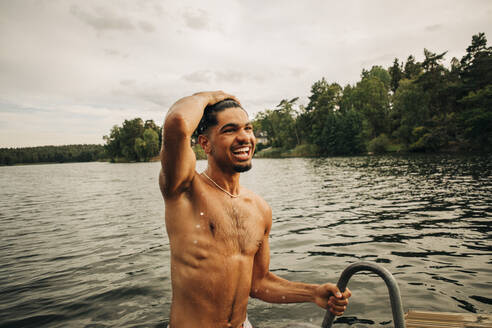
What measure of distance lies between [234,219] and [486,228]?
9.00m

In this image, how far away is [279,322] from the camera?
4.35 m

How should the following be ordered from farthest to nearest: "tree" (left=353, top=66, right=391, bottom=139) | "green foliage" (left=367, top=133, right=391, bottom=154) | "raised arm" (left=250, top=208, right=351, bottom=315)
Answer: "tree" (left=353, top=66, right=391, bottom=139) < "green foliage" (left=367, top=133, right=391, bottom=154) < "raised arm" (left=250, top=208, right=351, bottom=315)

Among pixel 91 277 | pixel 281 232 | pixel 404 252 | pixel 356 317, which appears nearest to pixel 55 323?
pixel 91 277

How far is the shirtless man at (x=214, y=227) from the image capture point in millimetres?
2092

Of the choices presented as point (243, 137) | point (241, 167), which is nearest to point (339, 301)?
point (241, 167)

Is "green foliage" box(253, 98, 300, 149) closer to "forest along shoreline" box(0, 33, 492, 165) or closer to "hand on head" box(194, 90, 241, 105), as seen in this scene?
"forest along shoreline" box(0, 33, 492, 165)

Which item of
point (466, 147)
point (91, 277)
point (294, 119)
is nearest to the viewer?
point (91, 277)

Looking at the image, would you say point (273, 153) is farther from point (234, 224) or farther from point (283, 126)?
point (234, 224)

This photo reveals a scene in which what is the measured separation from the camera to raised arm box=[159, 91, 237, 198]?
1834 millimetres

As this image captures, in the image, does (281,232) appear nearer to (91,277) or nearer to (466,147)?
(91,277)

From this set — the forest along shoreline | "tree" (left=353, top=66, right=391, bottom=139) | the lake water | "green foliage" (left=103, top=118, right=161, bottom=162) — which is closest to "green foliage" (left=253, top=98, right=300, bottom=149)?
the forest along shoreline

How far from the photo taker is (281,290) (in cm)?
255

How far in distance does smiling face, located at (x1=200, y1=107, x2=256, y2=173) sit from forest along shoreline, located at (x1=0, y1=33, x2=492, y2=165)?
166 ft

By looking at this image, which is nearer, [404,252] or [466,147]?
[404,252]
